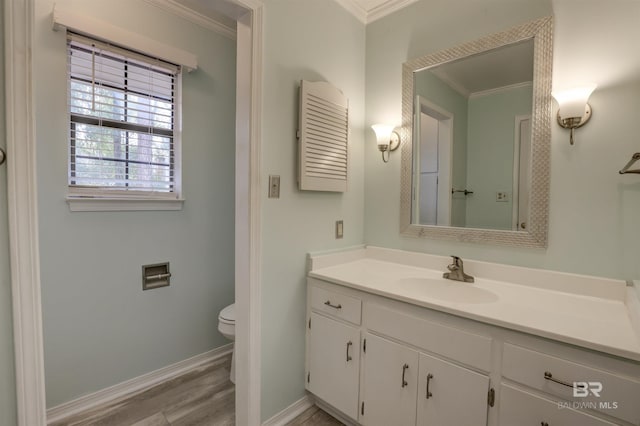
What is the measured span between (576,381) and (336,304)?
0.98 meters

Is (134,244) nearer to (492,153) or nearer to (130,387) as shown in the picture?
(130,387)

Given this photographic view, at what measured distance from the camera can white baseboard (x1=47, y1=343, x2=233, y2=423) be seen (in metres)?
1.72

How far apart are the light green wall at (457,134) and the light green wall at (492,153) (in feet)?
0.10

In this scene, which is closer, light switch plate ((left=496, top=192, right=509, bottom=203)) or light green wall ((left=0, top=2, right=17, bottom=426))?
light green wall ((left=0, top=2, right=17, bottom=426))

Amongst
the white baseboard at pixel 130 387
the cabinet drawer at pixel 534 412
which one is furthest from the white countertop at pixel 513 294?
the white baseboard at pixel 130 387

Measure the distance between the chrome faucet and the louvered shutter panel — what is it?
31.0 inches

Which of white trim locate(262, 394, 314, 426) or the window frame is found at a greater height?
the window frame

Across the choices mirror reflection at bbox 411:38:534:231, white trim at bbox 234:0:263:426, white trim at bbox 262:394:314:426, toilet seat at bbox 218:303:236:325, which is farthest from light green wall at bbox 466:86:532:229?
toilet seat at bbox 218:303:236:325

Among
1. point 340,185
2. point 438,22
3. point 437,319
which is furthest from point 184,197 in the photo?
point 438,22

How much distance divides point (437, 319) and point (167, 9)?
8.33 ft

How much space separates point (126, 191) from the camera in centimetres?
192

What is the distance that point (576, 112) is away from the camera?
4.24 ft

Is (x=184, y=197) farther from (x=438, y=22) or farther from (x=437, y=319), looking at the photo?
(x=438, y=22)

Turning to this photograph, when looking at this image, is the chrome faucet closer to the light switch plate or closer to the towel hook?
the light switch plate
